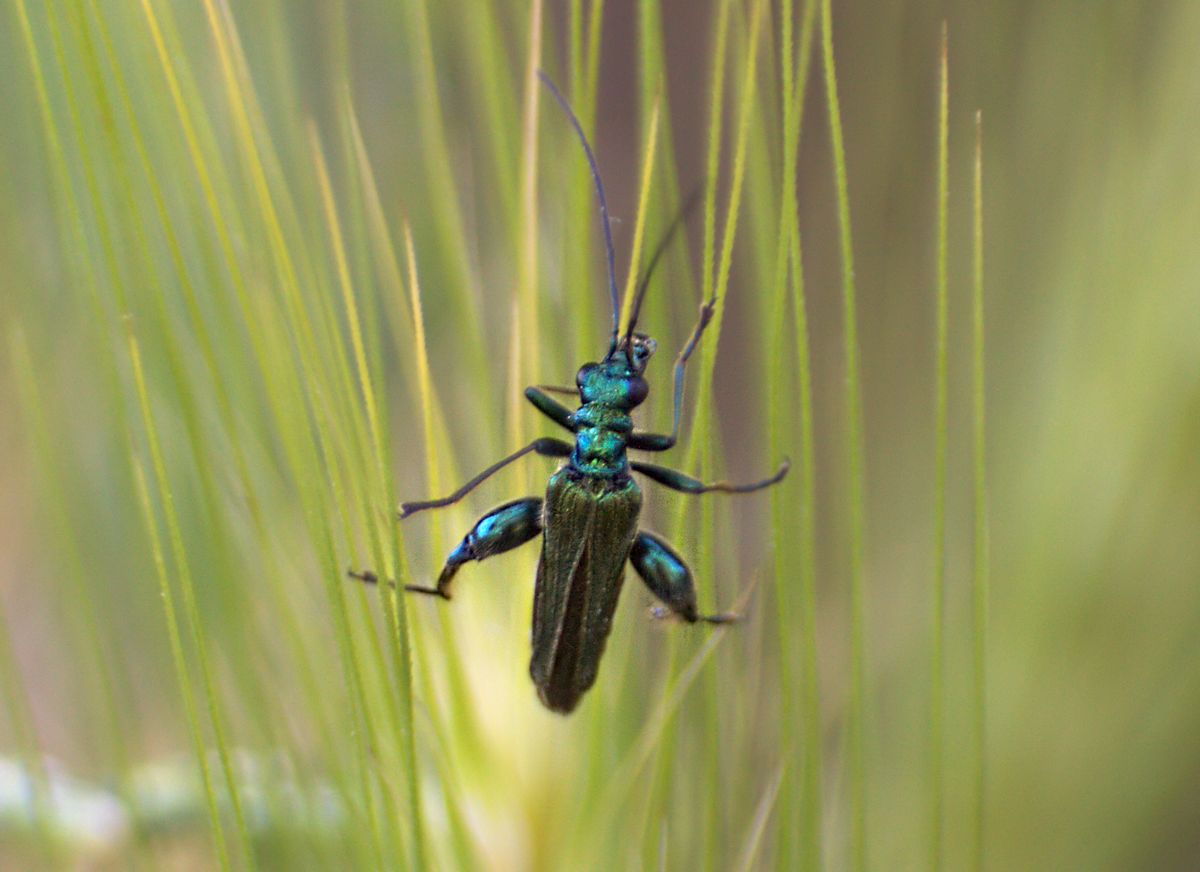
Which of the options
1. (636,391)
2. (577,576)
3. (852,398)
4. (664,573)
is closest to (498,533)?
(577,576)

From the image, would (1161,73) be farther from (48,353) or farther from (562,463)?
(48,353)

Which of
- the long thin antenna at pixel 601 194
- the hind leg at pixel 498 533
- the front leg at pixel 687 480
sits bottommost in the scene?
the hind leg at pixel 498 533

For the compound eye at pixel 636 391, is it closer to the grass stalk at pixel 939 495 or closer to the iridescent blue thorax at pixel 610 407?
the iridescent blue thorax at pixel 610 407

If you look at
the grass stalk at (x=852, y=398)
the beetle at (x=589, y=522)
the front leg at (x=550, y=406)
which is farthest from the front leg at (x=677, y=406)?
the grass stalk at (x=852, y=398)

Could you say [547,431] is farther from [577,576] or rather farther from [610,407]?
[577,576]

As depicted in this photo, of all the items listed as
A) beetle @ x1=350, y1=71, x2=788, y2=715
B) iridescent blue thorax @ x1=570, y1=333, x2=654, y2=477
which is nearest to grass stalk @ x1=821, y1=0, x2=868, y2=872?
beetle @ x1=350, y1=71, x2=788, y2=715

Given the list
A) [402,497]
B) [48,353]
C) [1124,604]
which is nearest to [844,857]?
[1124,604]
